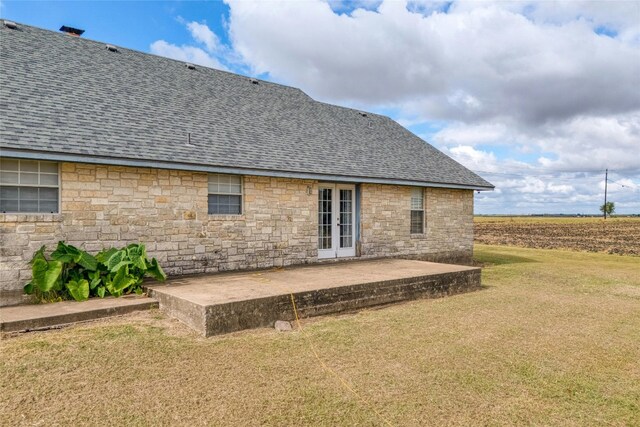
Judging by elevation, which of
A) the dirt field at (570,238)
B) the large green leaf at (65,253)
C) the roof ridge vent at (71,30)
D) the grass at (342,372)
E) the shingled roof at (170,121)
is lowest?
the grass at (342,372)

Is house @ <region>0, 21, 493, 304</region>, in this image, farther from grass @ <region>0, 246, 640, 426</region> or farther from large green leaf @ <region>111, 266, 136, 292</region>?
grass @ <region>0, 246, 640, 426</region>

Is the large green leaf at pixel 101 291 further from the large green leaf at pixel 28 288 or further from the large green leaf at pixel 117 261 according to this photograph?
the large green leaf at pixel 28 288

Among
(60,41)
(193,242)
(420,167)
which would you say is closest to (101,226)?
(193,242)

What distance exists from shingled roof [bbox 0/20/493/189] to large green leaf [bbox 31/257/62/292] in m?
1.88

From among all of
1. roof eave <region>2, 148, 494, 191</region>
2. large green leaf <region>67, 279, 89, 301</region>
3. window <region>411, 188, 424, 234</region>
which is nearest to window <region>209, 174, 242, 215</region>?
roof eave <region>2, 148, 494, 191</region>

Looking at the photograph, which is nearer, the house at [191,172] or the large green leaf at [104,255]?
the large green leaf at [104,255]

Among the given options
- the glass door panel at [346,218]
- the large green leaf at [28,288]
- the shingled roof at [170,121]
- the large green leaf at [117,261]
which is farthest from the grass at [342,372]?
the glass door panel at [346,218]

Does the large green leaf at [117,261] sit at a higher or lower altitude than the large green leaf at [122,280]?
higher

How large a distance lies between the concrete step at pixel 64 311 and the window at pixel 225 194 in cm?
303

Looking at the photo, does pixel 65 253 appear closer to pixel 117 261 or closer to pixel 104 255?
pixel 104 255

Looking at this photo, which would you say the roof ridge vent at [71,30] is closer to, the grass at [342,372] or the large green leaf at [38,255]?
the large green leaf at [38,255]

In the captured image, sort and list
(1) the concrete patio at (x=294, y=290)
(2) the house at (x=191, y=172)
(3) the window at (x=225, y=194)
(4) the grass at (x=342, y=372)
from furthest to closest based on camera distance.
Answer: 1. (3) the window at (x=225, y=194)
2. (2) the house at (x=191, y=172)
3. (1) the concrete patio at (x=294, y=290)
4. (4) the grass at (x=342, y=372)

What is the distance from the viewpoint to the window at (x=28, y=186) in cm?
756

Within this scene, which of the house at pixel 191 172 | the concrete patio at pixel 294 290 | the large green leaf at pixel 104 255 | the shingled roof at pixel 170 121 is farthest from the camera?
the shingled roof at pixel 170 121
